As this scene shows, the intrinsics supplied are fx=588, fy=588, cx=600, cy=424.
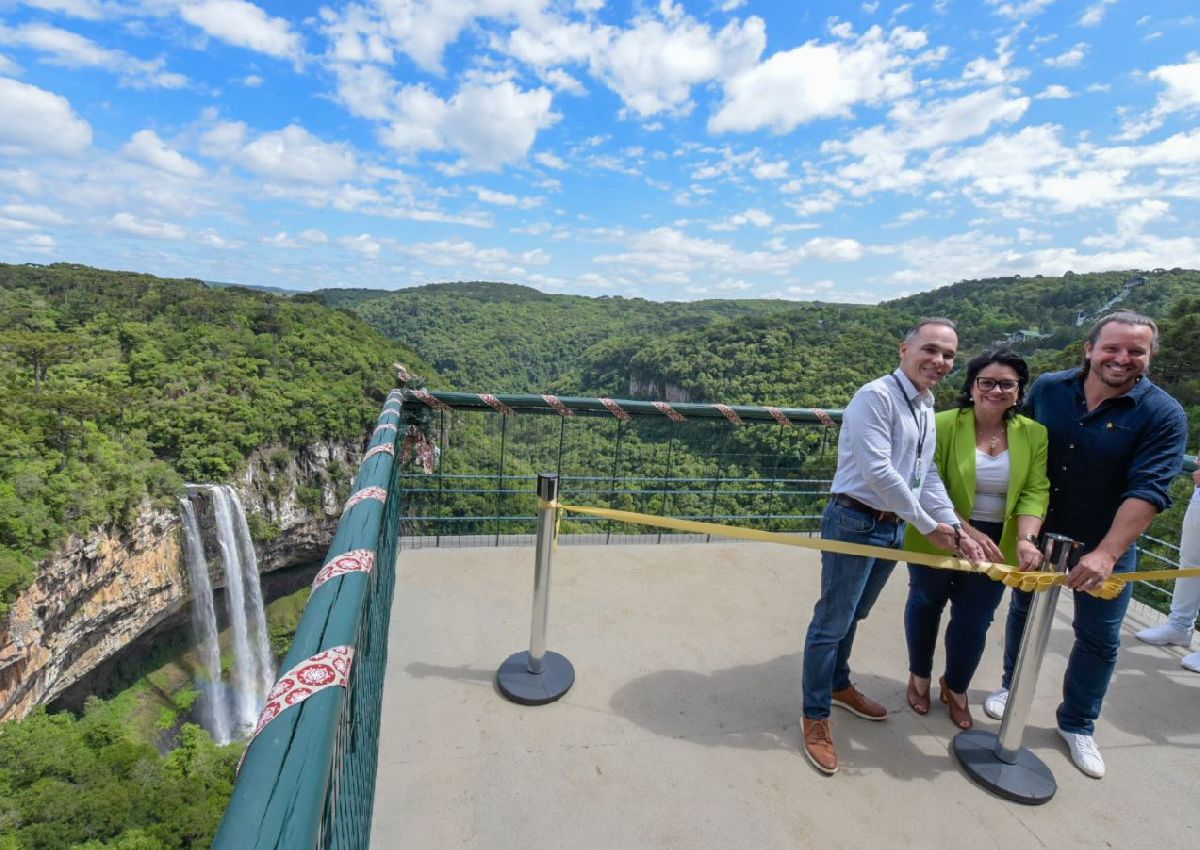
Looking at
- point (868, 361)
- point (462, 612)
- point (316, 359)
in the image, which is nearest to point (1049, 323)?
point (868, 361)

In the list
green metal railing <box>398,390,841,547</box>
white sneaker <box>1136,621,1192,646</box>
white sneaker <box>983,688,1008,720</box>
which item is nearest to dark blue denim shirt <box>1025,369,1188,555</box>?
white sneaker <box>983,688,1008,720</box>

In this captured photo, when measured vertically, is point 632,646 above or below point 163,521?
above

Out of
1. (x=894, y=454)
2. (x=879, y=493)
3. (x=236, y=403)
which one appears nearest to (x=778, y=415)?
(x=894, y=454)

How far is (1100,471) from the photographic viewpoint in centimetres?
202

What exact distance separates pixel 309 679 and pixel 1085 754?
2.81m

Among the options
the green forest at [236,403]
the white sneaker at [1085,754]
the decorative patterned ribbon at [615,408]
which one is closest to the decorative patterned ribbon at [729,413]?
the green forest at [236,403]

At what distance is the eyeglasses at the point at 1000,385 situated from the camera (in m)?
2.03

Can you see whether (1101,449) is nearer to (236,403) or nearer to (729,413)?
(729,413)

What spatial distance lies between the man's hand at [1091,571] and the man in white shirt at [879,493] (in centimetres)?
26

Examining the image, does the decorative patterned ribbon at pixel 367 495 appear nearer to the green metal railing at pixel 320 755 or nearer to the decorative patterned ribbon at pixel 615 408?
the green metal railing at pixel 320 755

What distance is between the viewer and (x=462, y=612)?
2.98 m

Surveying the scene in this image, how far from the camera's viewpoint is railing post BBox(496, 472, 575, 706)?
7.30ft

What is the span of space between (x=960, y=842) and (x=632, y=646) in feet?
4.56

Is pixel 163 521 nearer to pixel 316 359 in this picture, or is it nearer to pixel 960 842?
pixel 316 359
